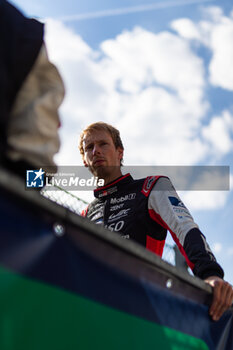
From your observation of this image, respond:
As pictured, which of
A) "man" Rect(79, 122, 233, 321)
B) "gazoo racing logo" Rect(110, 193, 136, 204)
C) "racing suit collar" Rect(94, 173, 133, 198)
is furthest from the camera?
"racing suit collar" Rect(94, 173, 133, 198)

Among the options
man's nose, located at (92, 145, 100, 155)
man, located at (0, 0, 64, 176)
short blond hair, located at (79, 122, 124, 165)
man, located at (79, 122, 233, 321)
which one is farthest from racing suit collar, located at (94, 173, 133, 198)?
man, located at (0, 0, 64, 176)

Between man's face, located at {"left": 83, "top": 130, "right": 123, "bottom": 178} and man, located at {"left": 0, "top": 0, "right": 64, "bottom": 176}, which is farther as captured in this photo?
man's face, located at {"left": 83, "top": 130, "right": 123, "bottom": 178}

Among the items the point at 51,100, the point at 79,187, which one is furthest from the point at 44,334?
the point at 79,187

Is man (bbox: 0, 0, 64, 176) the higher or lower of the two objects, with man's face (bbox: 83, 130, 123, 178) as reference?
lower

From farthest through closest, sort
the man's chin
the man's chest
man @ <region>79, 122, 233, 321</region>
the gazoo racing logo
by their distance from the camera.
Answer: the man's chin < the gazoo racing logo < the man's chest < man @ <region>79, 122, 233, 321</region>

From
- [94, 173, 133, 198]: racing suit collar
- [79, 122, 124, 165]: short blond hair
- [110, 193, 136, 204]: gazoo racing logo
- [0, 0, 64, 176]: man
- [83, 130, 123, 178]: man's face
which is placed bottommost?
[0, 0, 64, 176]: man

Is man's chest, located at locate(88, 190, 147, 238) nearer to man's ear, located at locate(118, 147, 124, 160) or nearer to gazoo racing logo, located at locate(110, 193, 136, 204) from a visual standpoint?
gazoo racing logo, located at locate(110, 193, 136, 204)

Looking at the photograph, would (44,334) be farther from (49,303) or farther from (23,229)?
(23,229)

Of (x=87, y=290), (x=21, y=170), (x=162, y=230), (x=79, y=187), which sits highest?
(x=79, y=187)

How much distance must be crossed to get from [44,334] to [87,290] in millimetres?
156

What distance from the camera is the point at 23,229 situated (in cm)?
75

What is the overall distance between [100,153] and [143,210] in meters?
0.65

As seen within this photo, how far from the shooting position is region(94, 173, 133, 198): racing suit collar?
8.28ft

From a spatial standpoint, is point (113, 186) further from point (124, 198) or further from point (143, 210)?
point (143, 210)
